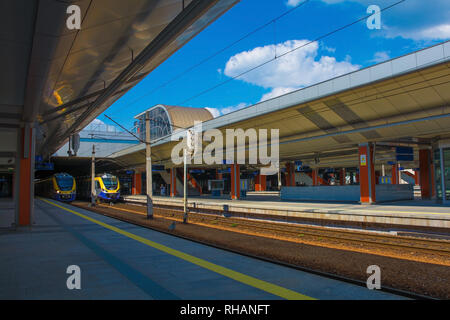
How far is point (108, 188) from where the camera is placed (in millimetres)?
34062

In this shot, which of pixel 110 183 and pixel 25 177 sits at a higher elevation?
pixel 25 177

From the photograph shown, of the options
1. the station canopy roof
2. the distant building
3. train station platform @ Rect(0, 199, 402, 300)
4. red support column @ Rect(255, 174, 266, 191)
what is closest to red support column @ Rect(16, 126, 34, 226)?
train station platform @ Rect(0, 199, 402, 300)

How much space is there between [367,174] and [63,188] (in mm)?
30305

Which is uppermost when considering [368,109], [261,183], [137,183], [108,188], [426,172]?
[368,109]

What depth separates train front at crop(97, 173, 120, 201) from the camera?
33906 mm

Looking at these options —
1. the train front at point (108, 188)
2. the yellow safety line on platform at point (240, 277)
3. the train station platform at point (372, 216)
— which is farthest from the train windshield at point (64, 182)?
the yellow safety line on platform at point (240, 277)

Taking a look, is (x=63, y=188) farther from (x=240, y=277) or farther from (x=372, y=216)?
(x=240, y=277)

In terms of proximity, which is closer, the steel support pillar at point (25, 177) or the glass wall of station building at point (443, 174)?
the steel support pillar at point (25, 177)

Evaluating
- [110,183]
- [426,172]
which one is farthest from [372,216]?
[110,183]

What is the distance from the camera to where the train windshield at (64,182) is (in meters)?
36.8

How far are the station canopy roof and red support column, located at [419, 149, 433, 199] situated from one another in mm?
1409

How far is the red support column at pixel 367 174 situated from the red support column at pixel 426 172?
17.9 ft

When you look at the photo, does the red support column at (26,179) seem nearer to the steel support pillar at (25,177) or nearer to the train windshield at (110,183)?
the steel support pillar at (25,177)
